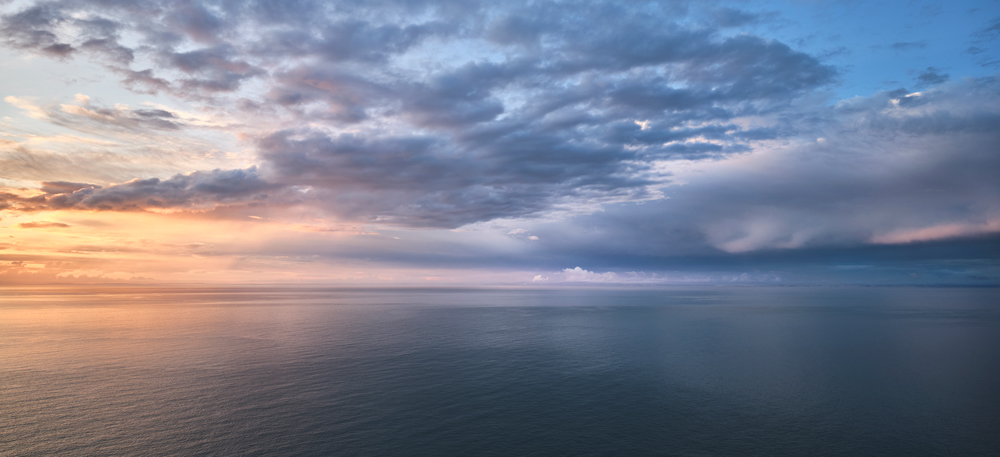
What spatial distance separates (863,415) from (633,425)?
61.3ft

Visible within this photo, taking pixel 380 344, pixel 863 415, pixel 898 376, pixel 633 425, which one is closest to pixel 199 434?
pixel 633 425

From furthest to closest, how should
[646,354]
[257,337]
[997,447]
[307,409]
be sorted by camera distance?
[257,337] → [646,354] → [307,409] → [997,447]

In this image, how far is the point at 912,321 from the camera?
110 metres

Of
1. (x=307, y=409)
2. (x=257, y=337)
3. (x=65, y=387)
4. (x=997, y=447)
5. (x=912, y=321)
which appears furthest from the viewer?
(x=912, y=321)

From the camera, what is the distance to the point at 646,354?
60375mm

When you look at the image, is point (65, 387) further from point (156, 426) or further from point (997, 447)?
point (997, 447)

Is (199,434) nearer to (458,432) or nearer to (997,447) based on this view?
(458,432)

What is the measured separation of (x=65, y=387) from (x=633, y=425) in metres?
48.7

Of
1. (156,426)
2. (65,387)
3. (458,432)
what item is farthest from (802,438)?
(65,387)

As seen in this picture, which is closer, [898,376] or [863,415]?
[863,415]

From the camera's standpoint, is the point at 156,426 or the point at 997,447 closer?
the point at 997,447

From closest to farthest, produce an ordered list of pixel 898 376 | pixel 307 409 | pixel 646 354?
pixel 307 409 < pixel 898 376 < pixel 646 354

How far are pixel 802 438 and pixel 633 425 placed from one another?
1063 cm

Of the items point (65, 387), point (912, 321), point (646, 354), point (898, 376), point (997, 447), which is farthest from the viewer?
point (912, 321)
